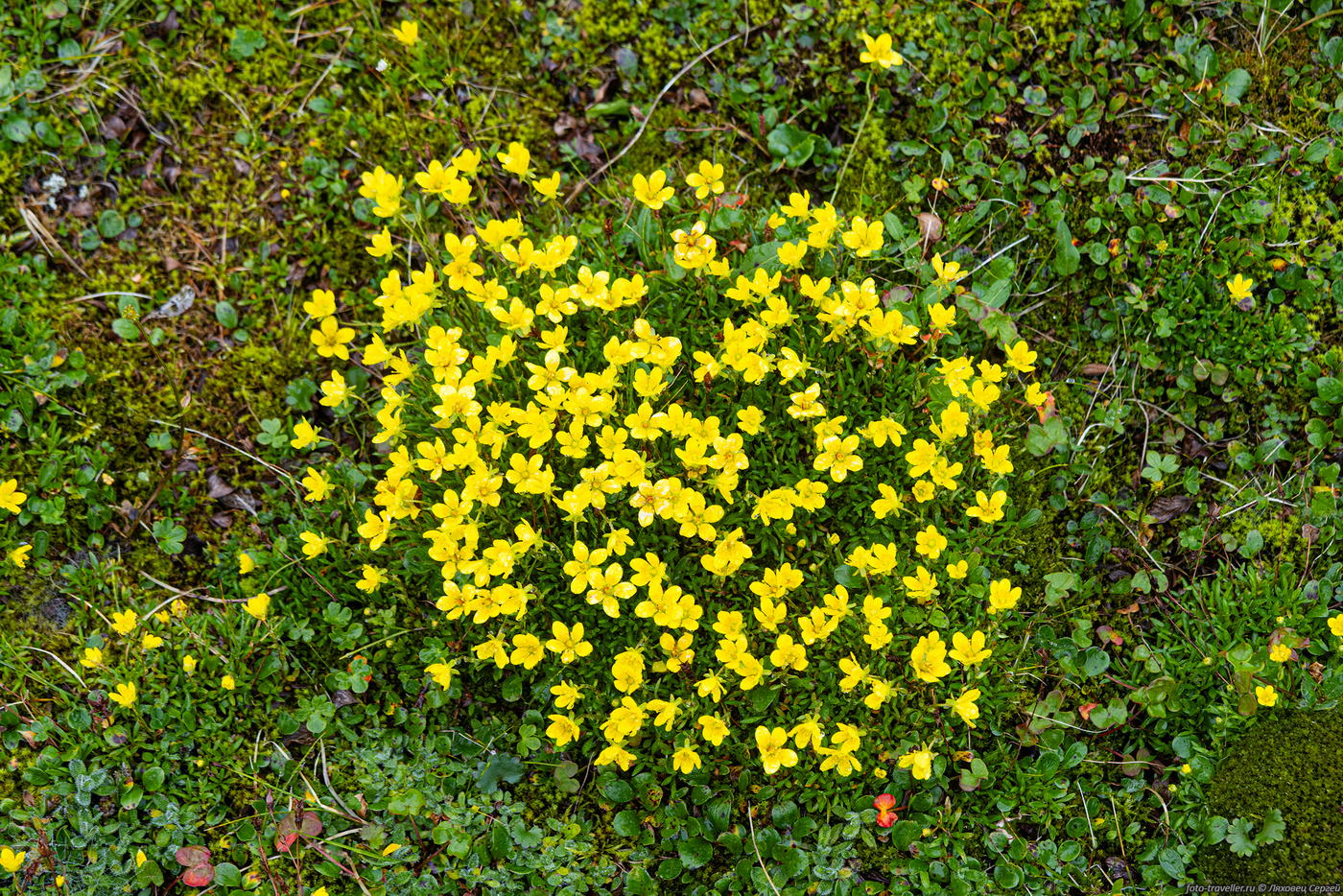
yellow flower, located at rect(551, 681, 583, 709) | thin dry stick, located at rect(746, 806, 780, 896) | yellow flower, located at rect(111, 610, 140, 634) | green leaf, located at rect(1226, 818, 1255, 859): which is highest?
yellow flower, located at rect(551, 681, 583, 709)

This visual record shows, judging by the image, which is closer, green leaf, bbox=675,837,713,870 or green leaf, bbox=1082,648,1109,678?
green leaf, bbox=675,837,713,870

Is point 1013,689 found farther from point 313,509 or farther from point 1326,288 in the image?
point 313,509

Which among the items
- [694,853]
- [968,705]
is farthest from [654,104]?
[694,853]

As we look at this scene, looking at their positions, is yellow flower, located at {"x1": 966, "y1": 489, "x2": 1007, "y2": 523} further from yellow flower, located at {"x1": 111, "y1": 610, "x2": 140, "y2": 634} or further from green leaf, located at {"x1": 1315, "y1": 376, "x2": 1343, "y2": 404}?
yellow flower, located at {"x1": 111, "y1": 610, "x2": 140, "y2": 634}

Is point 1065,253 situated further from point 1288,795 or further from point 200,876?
point 200,876

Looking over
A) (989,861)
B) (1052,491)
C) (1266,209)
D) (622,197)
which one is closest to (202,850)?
(989,861)

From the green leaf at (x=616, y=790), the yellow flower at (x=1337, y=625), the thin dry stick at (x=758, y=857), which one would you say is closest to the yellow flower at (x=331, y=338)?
the green leaf at (x=616, y=790)

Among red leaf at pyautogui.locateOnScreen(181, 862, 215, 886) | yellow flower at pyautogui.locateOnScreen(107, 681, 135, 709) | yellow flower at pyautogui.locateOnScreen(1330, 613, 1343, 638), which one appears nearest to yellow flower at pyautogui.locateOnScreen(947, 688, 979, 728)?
yellow flower at pyautogui.locateOnScreen(1330, 613, 1343, 638)

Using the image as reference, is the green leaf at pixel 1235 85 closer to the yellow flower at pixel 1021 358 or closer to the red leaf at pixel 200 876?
the yellow flower at pixel 1021 358
